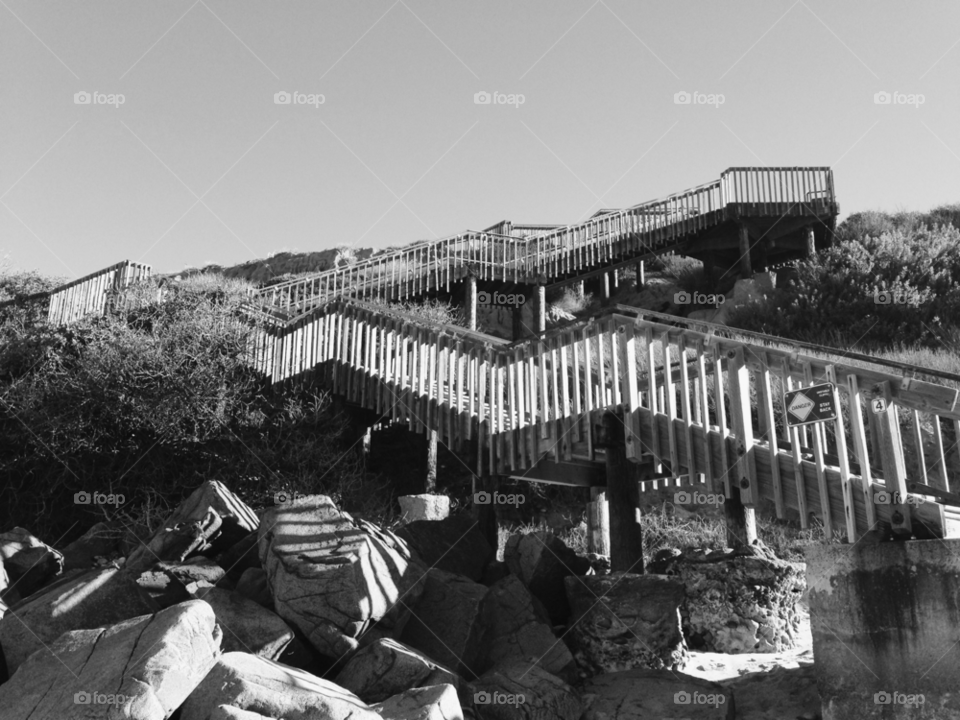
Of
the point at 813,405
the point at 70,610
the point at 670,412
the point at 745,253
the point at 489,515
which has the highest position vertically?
the point at 745,253

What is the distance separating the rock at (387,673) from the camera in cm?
636

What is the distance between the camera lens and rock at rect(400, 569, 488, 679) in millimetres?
7309

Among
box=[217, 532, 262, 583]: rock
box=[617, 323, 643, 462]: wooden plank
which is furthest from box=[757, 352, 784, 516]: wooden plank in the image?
box=[217, 532, 262, 583]: rock

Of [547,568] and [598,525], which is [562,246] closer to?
[598,525]

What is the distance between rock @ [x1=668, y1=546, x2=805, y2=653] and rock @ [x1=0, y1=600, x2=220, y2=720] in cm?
491

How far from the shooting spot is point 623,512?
9250 millimetres

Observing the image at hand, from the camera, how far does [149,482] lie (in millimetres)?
12586

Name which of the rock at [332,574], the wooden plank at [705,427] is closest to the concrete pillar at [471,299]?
the rock at [332,574]

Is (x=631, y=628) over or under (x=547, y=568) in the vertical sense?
under

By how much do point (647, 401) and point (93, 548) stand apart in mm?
6711

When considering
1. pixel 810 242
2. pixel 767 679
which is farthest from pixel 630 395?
pixel 810 242

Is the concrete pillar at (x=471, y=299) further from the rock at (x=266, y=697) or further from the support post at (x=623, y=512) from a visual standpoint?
the rock at (x=266, y=697)

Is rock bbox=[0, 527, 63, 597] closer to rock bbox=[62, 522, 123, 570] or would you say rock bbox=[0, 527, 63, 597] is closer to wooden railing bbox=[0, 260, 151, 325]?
rock bbox=[62, 522, 123, 570]

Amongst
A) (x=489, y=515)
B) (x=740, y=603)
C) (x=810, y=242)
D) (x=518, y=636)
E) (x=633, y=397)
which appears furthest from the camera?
(x=810, y=242)
